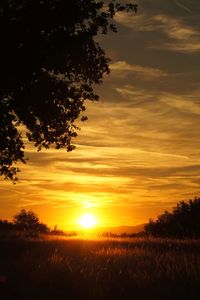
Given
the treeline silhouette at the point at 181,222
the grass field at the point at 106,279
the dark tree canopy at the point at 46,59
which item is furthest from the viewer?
the treeline silhouette at the point at 181,222

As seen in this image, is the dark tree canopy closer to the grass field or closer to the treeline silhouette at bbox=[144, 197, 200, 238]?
the grass field

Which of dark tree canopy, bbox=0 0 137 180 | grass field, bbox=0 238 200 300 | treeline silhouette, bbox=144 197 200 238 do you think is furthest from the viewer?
treeline silhouette, bbox=144 197 200 238

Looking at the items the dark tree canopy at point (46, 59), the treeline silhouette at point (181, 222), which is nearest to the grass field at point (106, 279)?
the dark tree canopy at point (46, 59)

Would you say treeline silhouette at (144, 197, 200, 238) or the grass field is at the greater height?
treeline silhouette at (144, 197, 200, 238)

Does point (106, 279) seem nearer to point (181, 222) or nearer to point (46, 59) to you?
point (46, 59)

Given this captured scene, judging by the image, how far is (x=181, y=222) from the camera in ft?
248

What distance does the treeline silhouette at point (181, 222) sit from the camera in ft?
234

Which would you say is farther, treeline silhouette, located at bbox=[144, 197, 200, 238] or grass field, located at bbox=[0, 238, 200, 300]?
treeline silhouette, located at bbox=[144, 197, 200, 238]

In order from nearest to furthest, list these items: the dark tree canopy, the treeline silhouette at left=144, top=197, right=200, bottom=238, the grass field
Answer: the grass field → the dark tree canopy → the treeline silhouette at left=144, top=197, right=200, bottom=238

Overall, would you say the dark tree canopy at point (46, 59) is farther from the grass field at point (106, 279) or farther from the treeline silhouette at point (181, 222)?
the treeline silhouette at point (181, 222)

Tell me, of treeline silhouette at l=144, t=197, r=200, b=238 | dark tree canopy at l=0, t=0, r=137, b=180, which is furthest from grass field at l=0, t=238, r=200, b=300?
treeline silhouette at l=144, t=197, r=200, b=238

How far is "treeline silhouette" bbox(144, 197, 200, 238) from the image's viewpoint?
7131 cm

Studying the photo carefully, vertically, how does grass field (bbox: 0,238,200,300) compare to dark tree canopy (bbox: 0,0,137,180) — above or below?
below

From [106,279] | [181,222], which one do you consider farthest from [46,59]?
[181,222]
